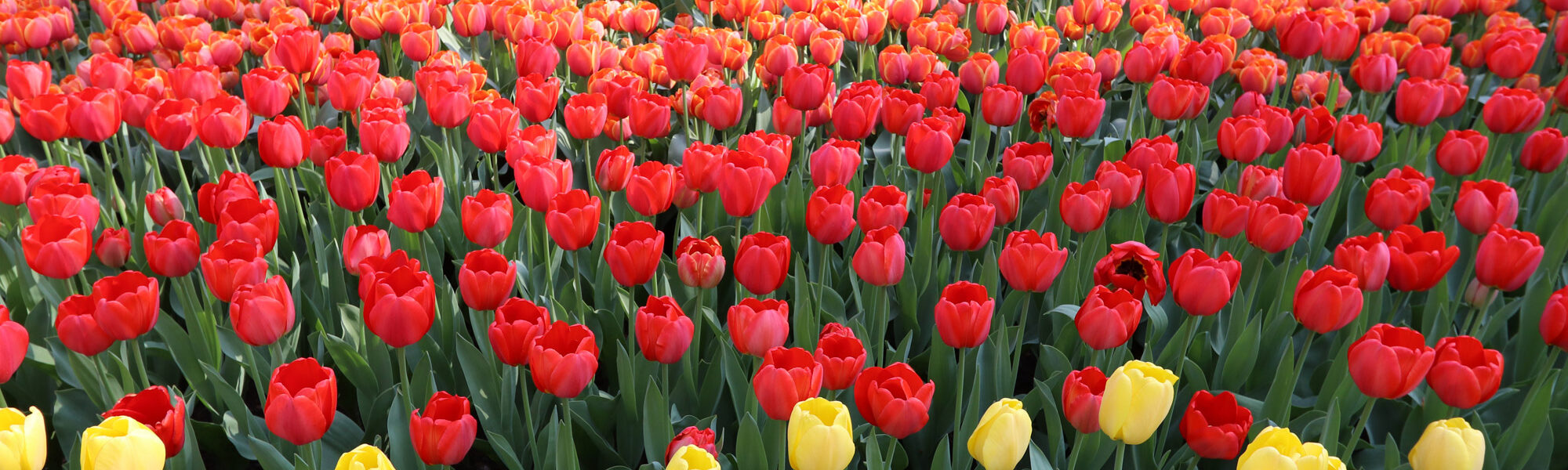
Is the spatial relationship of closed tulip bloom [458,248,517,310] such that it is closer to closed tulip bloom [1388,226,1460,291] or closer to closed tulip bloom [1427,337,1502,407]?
closed tulip bloom [1427,337,1502,407]

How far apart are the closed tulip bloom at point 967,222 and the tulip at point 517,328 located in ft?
2.56

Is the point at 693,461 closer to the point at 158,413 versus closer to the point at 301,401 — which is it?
the point at 301,401

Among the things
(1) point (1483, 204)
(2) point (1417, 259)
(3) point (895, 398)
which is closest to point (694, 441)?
(3) point (895, 398)

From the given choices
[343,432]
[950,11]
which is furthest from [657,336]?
[950,11]

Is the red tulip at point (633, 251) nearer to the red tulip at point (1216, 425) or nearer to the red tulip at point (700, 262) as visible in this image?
the red tulip at point (700, 262)

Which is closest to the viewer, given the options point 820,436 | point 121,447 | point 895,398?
point 121,447

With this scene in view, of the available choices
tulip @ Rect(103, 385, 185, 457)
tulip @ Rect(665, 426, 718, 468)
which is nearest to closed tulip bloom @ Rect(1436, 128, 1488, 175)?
tulip @ Rect(665, 426, 718, 468)

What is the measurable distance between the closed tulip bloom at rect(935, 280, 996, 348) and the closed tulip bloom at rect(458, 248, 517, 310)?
2.20 feet

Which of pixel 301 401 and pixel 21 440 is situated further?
pixel 301 401

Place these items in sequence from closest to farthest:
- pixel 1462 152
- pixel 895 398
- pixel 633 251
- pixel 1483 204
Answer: pixel 895 398, pixel 633 251, pixel 1483 204, pixel 1462 152

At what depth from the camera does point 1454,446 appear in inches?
52.1

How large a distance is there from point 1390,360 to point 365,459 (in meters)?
1.35

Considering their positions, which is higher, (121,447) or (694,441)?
(121,447)

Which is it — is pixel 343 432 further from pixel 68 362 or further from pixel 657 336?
A: pixel 657 336
